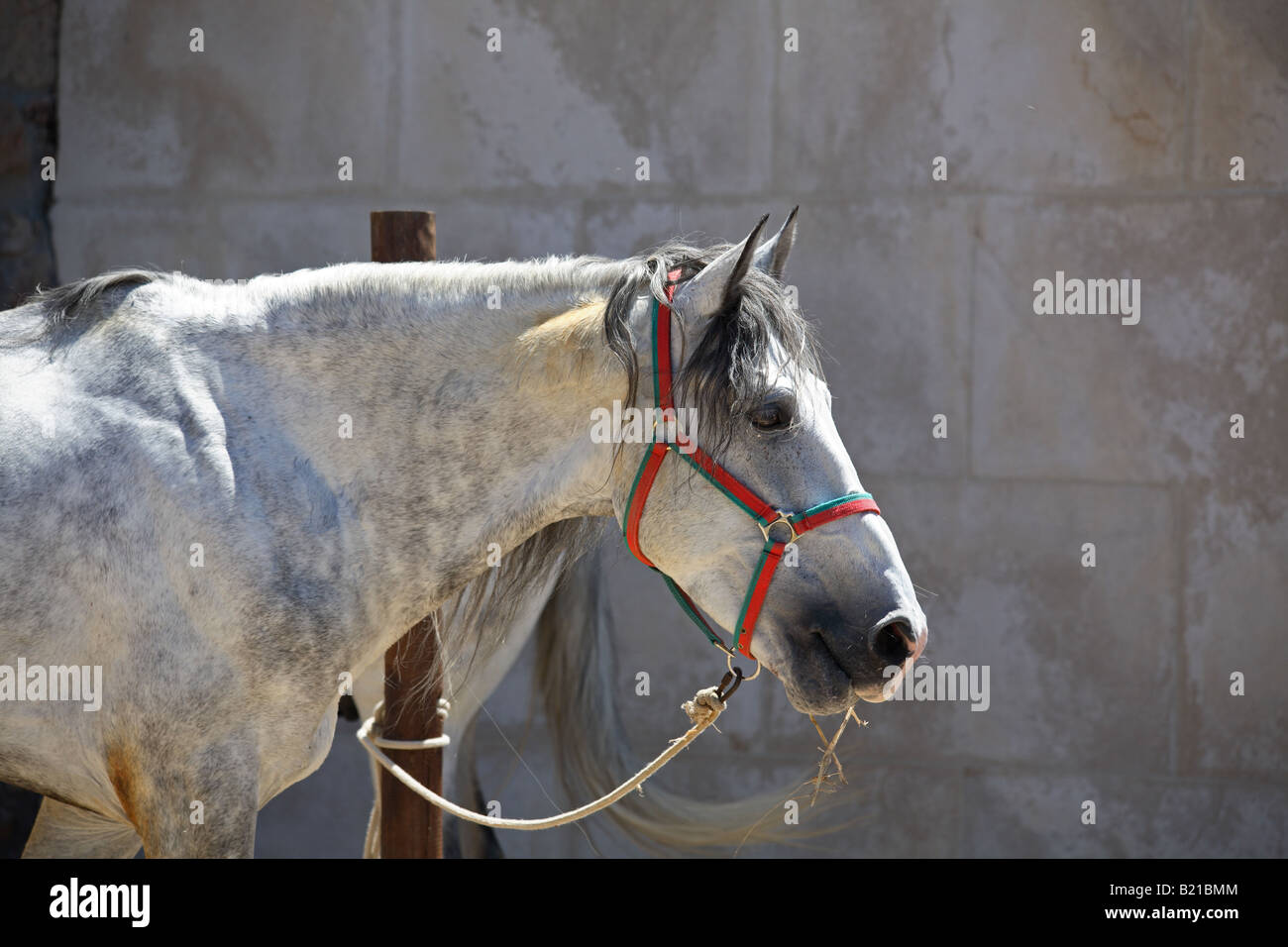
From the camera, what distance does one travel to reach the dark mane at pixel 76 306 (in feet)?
5.91

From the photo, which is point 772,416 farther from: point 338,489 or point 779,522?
point 338,489

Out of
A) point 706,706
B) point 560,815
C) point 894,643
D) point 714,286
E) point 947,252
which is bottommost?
point 560,815

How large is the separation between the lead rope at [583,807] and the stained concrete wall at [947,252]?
1285 millimetres

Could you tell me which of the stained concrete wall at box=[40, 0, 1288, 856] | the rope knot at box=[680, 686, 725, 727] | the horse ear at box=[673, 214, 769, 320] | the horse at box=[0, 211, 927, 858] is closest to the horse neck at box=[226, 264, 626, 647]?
the horse at box=[0, 211, 927, 858]

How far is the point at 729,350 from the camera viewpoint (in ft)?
5.58

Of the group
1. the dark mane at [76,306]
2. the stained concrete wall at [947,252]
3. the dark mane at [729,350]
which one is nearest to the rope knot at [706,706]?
the dark mane at [729,350]

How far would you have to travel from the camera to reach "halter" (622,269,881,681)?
5.59 feet

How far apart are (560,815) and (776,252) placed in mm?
1231

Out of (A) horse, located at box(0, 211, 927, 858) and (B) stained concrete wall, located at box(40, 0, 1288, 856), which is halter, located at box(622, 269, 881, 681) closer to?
(A) horse, located at box(0, 211, 927, 858)

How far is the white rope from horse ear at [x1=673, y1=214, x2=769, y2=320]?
639mm

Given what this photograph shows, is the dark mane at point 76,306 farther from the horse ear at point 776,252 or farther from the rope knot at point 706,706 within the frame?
the rope knot at point 706,706

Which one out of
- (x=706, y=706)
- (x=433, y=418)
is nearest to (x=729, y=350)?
(x=433, y=418)
